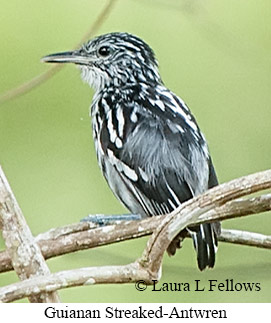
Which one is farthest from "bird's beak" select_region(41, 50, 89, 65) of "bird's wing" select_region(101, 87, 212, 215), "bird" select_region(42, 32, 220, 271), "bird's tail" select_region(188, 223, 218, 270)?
"bird's tail" select_region(188, 223, 218, 270)

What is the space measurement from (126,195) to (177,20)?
0.34 meters

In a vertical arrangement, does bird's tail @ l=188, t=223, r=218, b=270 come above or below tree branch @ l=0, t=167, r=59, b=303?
above

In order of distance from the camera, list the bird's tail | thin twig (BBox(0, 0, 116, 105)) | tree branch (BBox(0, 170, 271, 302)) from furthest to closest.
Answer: thin twig (BBox(0, 0, 116, 105))
the bird's tail
tree branch (BBox(0, 170, 271, 302))

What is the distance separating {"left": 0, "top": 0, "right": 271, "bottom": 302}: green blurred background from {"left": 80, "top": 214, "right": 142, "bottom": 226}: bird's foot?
0.06ft

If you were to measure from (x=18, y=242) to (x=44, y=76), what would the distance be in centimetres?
31

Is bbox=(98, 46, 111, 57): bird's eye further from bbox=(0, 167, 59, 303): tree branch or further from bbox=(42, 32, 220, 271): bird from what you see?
bbox=(0, 167, 59, 303): tree branch

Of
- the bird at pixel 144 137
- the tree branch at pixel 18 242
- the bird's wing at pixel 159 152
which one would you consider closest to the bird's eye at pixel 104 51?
the bird at pixel 144 137

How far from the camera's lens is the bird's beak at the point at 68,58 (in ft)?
4.61

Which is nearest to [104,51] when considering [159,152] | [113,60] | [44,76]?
[113,60]

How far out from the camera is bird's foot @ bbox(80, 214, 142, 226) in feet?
4.43

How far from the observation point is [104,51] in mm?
1471

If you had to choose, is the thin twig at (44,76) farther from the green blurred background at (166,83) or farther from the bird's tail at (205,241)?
the bird's tail at (205,241)

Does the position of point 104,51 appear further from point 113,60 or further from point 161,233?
point 161,233

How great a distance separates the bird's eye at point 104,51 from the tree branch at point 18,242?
0.31 metres
